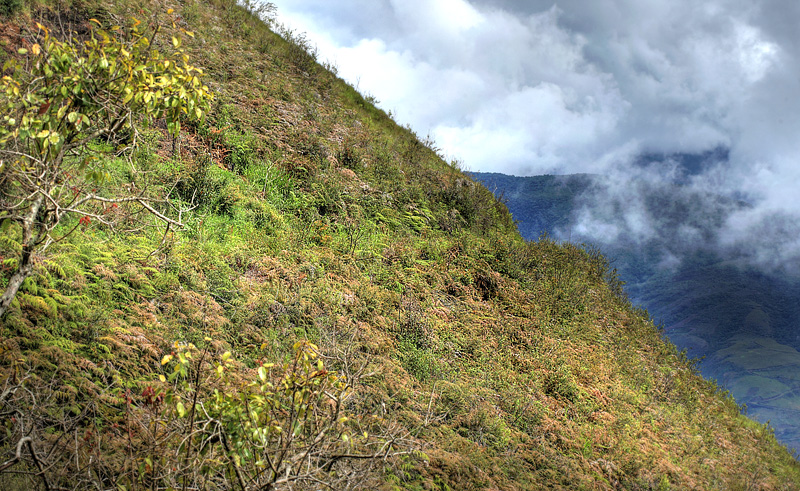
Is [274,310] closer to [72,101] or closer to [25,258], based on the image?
[25,258]

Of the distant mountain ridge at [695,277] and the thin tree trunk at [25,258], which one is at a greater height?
the distant mountain ridge at [695,277]

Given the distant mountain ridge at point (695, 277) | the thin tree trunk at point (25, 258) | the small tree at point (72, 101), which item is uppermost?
the distant mountain ridge at point (695, 277)

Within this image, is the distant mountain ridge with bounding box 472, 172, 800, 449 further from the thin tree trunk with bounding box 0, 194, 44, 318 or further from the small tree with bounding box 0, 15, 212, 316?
the thin tree trunk with bounding box 0, 194, 44, 318

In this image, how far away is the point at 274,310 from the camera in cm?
726

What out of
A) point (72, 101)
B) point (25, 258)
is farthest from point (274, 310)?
point (72, 101)

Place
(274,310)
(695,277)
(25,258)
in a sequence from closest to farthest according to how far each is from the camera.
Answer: (25,258) → (274,310) → (695,277)

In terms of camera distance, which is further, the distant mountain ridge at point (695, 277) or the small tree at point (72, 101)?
the distant mountain ridge at point (695, 277)

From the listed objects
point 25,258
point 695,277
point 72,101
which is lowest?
point 25,258

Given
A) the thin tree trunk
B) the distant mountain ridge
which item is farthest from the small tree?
the distant mountain ridge

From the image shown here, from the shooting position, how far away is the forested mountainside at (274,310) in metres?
3.27

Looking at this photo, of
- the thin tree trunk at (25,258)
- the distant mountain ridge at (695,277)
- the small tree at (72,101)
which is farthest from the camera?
the distant mountain ridge at (695,277)

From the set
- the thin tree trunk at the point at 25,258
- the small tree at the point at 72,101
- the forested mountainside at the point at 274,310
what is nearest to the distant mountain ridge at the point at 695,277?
the forested mountainside at the point at 274,310

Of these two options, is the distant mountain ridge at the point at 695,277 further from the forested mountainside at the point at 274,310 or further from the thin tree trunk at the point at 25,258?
the thin tree trunk at the point at 25,258

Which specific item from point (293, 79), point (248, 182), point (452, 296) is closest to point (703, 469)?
point (452, 296)
